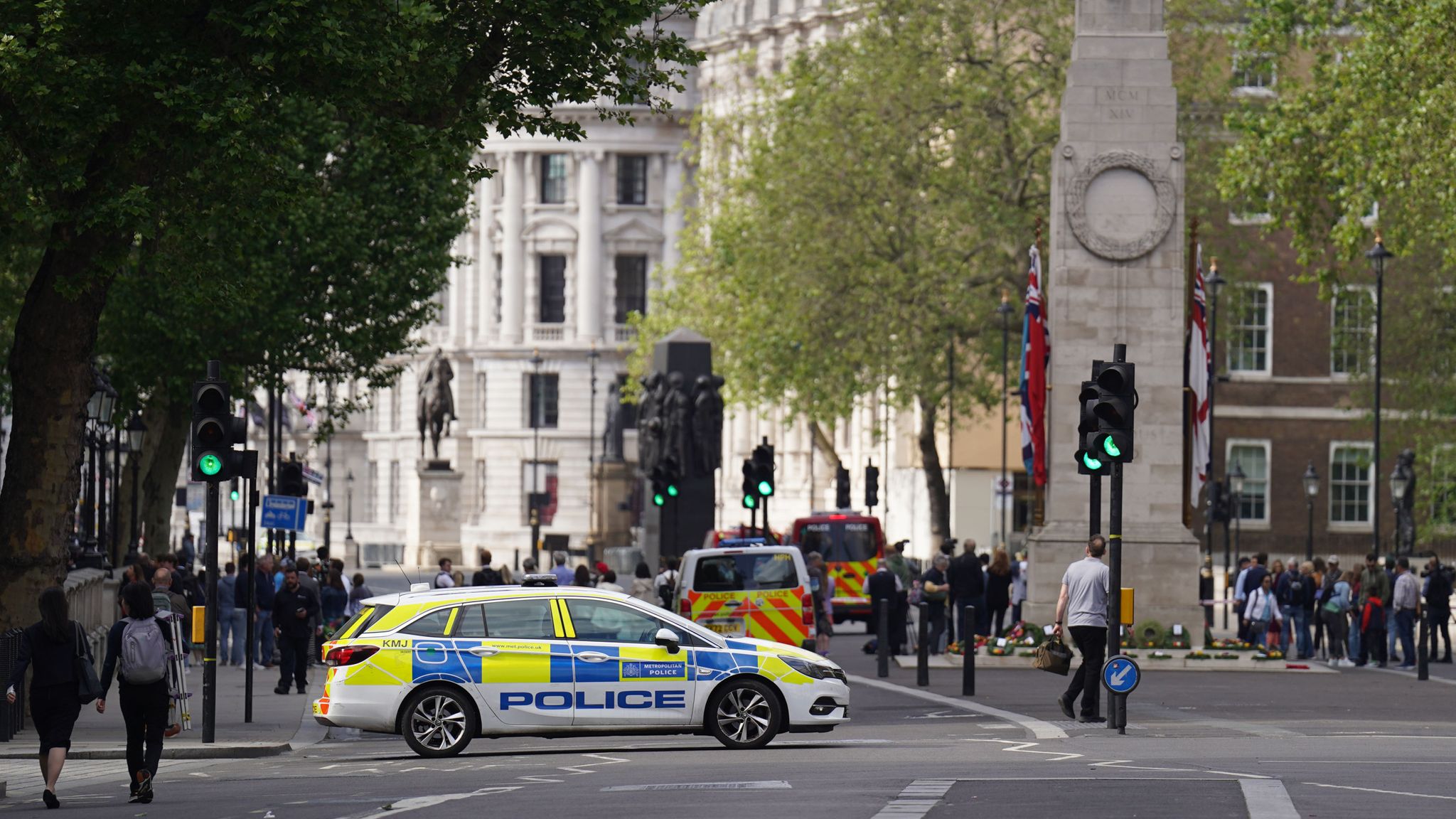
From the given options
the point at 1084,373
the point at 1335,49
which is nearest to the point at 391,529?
the point at 1335,49

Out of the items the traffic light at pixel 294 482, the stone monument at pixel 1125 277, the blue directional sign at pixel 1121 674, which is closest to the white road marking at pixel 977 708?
the blue directional sign at pixel 1121 674

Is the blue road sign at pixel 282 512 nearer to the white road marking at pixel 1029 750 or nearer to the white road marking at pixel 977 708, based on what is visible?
the white road marking at pixel 977 708

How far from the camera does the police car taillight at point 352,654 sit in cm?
2108

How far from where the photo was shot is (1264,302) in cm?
6850

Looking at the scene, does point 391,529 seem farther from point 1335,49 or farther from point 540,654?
point 540,654

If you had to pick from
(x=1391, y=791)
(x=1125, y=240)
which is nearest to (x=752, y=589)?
(x=1125, y=240)

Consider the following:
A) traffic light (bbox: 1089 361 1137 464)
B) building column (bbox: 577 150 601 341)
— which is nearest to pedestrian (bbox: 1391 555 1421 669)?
traffic light (bbox: 1089 361 1137 464)

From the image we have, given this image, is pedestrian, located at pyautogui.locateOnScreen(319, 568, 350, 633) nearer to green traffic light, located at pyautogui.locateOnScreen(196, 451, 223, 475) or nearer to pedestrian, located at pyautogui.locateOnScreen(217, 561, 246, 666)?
pedestrian, located at pyautogui.locateOnScreen(217, 561, 246, 666)

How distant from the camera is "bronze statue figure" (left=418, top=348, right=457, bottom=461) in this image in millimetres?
98500

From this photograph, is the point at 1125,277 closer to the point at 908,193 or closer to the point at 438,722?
the point at 438,722

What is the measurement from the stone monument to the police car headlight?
12851mm

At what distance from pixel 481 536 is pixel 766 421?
978 inches

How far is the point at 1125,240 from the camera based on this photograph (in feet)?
112

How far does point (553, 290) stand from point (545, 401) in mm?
5188
